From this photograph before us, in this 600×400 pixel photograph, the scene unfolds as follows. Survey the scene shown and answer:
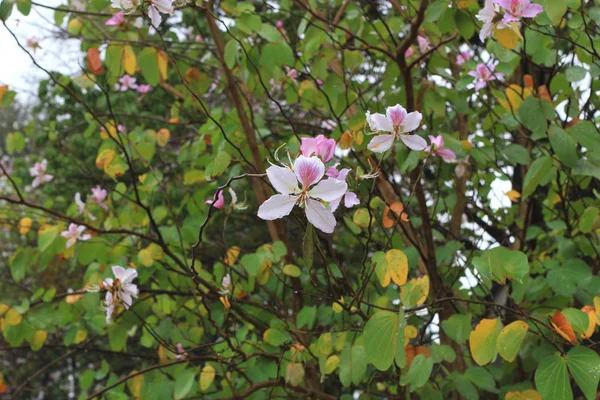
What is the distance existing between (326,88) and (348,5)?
372mm

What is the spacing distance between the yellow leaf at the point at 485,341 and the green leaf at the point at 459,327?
0.29 metres

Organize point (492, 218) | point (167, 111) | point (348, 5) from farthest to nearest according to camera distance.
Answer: point (167, 111), point (492, 218), point (348, 5)

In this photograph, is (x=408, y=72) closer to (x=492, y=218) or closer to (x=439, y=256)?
(x=439, y=256)

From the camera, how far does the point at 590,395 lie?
87cm

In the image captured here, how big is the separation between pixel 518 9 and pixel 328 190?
680 millimetres

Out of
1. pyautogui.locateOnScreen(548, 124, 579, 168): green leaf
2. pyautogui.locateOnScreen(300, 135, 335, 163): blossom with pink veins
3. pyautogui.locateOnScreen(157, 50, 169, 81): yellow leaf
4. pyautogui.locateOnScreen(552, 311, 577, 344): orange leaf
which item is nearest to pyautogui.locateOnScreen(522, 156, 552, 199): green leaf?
pyautogui.locateOnScreen(548, 124, 579, 168): green leaf

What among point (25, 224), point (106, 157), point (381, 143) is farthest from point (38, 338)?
point (381, 143)

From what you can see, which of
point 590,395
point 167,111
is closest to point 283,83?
point 590,395

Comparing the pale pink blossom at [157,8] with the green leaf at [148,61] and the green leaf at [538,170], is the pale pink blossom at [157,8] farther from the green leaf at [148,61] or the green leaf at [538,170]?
the green leaf at [538,170]

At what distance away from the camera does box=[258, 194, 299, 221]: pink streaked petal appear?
72cm

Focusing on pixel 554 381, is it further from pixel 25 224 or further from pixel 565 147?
pixel 25 224

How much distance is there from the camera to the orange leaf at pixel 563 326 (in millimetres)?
975

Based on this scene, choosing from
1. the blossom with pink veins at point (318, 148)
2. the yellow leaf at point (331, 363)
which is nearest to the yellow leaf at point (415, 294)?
the yellow leaf at point (331, 363)

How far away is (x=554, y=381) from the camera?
938mm
